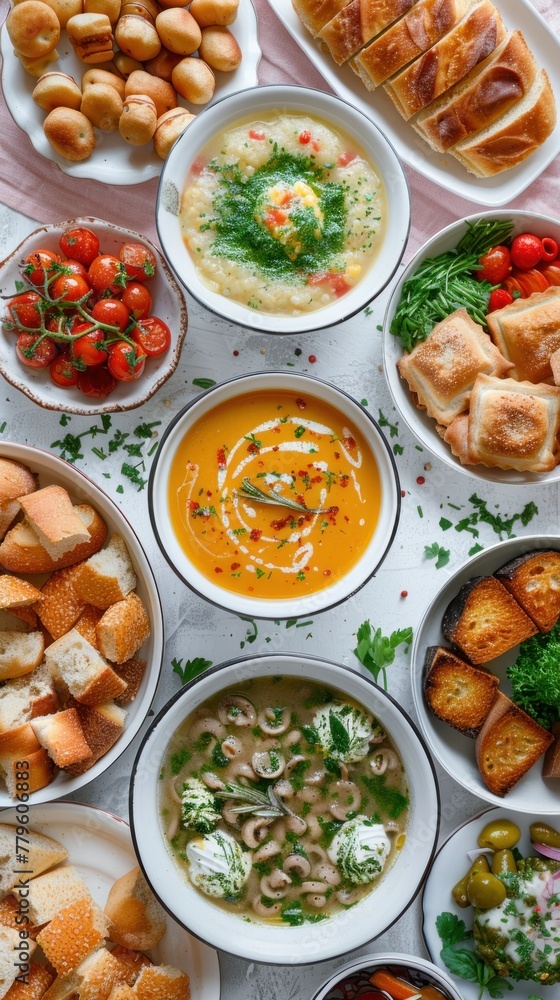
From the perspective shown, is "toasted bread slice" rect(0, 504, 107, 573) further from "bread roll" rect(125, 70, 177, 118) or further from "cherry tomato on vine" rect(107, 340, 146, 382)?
"bread roll" rect(125, 70, 177, 118)

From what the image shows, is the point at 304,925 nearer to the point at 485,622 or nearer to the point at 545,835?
the point at 545,835

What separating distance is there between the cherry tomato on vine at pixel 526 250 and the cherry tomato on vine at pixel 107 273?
4.79 feet

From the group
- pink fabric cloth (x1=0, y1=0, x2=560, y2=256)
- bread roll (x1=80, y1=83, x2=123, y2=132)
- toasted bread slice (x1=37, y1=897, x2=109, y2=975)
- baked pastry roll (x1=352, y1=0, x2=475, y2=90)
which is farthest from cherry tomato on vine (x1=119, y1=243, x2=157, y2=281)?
toasted bread slice (x1=37, y1=897, x2=109, y2=975)

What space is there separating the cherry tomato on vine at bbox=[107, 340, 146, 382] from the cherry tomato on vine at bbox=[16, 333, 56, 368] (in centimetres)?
22

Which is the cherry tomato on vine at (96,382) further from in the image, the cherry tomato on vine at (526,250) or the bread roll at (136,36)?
the cherry tomato on vine at (526,250)

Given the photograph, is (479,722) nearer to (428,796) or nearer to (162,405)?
(428,796)

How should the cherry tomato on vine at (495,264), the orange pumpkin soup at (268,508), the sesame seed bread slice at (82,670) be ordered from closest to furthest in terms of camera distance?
the sesame seed bread slice at (82,670)
the orange pumpkin soup at (268,508)
the cherry tomato on vine at (495,264)

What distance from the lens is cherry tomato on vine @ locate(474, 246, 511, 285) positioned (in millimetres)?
3135

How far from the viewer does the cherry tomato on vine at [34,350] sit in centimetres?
297

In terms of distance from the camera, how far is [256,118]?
121 inches

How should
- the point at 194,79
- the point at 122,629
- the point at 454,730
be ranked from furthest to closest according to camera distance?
1. the point at 454,730
2. the point at 194,79
3. the point at 122,629

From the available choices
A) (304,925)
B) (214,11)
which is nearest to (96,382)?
(214,11)

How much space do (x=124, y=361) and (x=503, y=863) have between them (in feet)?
7.51

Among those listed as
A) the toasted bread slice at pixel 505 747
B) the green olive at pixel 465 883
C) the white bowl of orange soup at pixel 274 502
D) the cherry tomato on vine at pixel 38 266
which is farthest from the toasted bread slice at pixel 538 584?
the cherry tomato on vine at pixel 38 266
